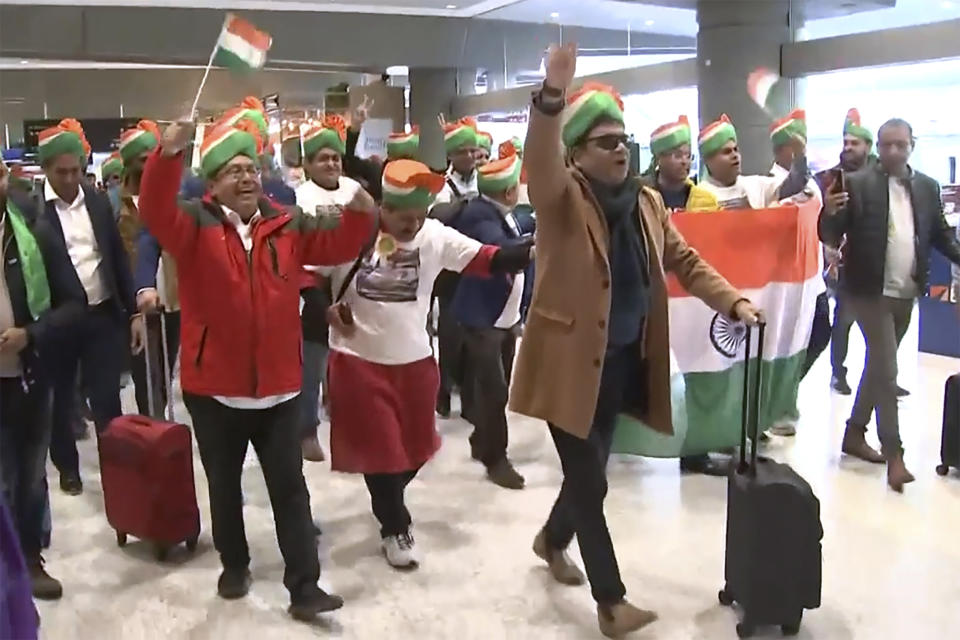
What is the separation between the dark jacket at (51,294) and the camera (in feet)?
11.2

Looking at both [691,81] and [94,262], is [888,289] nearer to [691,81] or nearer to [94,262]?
[94,262]

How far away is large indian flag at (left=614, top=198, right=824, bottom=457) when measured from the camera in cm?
463

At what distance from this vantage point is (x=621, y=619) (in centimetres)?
314

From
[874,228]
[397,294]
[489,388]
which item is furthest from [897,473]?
[397,294]

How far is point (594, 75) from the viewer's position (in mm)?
11766

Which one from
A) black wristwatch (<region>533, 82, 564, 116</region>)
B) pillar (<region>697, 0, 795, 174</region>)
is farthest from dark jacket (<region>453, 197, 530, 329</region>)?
pillar (<region>697, 0, 795, 174</region>)

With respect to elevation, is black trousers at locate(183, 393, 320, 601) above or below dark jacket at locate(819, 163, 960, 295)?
below

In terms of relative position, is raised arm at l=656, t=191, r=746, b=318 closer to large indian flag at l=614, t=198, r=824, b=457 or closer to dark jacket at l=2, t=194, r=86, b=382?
large indian flag at l=614, t=198, r=824, b=457

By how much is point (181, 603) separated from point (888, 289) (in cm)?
333

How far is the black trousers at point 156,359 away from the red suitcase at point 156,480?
78cm

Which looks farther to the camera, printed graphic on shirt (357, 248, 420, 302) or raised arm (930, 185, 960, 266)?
raised arm (930, 185, 960, 266)

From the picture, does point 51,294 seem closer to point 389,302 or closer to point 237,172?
point 237,172

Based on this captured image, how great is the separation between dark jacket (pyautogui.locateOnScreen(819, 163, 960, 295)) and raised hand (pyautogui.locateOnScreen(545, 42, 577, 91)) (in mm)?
2559

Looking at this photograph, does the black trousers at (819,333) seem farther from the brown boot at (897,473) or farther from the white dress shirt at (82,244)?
the white dress shirt at (82,244)
